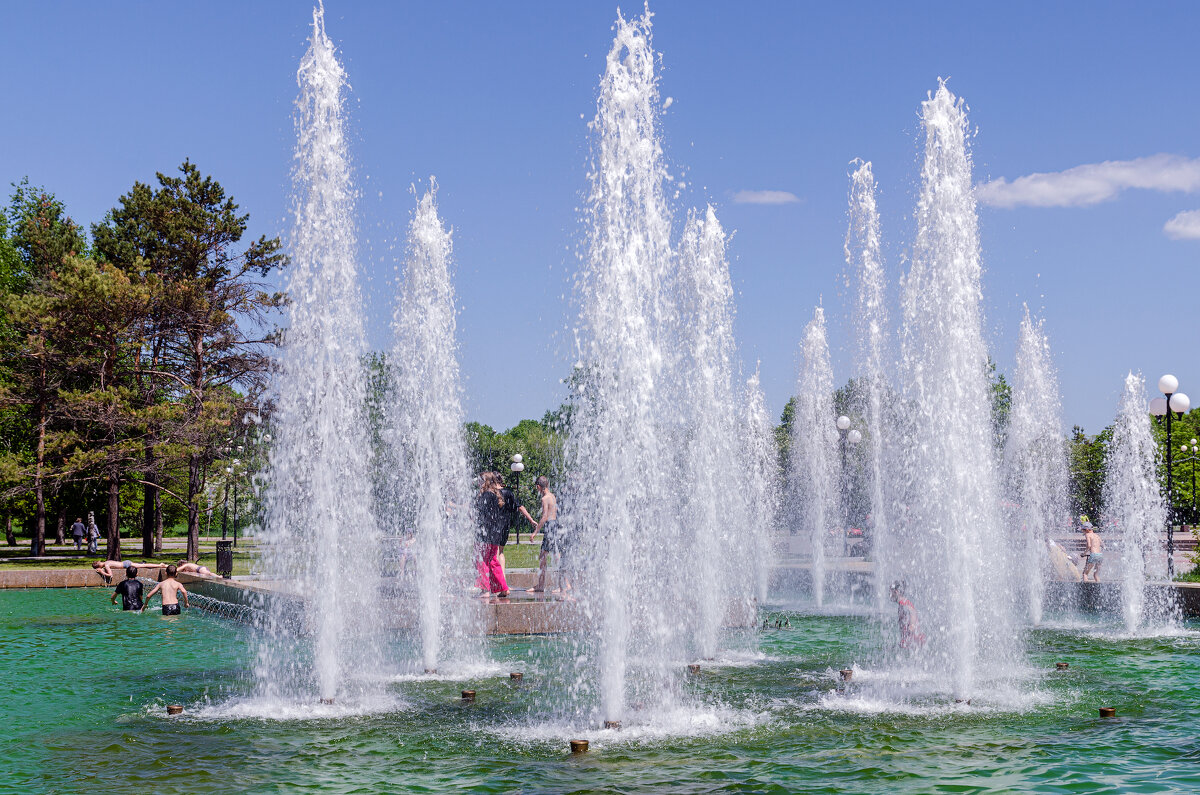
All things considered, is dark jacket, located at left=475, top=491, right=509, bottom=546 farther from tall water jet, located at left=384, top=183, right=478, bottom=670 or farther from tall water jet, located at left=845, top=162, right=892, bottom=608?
tall water jet, located at left=845, top=162, right=892, bottom=608

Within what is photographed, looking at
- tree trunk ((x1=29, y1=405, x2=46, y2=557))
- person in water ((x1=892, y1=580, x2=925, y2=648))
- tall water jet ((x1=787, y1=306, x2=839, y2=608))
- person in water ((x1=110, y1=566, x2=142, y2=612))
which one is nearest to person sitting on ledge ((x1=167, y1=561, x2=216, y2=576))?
person in water ((x1=110, y1=566, x2=142, y2=612))

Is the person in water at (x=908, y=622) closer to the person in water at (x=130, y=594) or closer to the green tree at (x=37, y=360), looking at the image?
the person in water at (x=130, y=594)

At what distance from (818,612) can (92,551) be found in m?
28.0

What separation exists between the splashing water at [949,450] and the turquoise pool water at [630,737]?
26.5 inches

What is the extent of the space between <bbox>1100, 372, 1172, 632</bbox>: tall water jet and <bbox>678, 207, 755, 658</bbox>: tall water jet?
17.5ft

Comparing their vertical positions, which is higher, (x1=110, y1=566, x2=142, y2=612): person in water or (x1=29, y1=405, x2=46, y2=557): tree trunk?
(x1=29, y1=405, x2=46, y2=557): tree trunk

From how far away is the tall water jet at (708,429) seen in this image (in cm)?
1369

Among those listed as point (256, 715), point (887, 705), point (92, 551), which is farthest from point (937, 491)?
point (92, 551)

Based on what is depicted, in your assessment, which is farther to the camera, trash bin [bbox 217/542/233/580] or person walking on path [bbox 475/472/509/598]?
trash bin [bbox 217/542/233/580]

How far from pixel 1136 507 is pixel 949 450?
24.1 feet

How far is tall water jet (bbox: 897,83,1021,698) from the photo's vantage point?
9727 millimetres

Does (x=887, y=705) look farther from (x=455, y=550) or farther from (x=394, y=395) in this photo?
(x=394, y=395)

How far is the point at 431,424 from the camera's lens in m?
13.9

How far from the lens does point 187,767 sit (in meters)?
7.14
